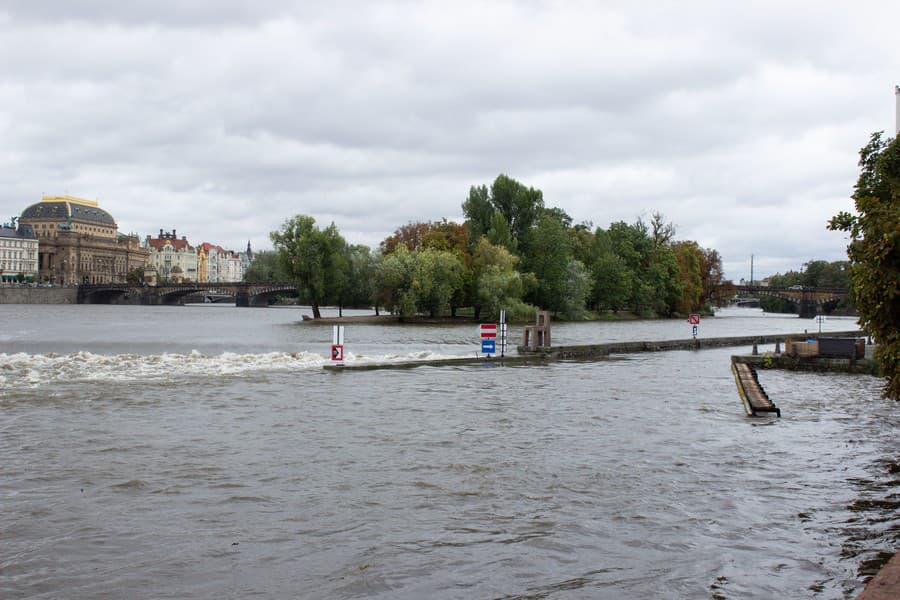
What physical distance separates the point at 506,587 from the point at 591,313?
94.3m

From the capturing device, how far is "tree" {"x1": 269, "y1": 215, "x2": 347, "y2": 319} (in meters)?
84.0

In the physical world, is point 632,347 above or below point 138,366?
above

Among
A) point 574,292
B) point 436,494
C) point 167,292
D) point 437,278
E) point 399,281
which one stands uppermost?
point 437,278

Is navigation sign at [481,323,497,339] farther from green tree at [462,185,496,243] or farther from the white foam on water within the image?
green tree at [462,185,496,243]

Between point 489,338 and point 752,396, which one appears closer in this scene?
point 752,396

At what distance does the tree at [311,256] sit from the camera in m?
84.0

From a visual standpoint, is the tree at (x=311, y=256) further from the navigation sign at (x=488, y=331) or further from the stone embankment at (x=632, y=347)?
the navigation sign at (x=488, y=331)

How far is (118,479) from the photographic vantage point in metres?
12.1

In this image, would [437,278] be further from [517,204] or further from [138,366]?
[138,366]

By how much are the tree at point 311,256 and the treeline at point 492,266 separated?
11cm

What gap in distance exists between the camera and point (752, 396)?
875 inches

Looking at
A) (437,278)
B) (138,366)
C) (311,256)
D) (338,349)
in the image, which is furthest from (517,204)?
(138,366)

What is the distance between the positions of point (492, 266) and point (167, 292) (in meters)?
99.3

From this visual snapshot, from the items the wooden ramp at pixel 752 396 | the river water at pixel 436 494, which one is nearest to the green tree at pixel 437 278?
the wooden ramp at pixel 752 396
